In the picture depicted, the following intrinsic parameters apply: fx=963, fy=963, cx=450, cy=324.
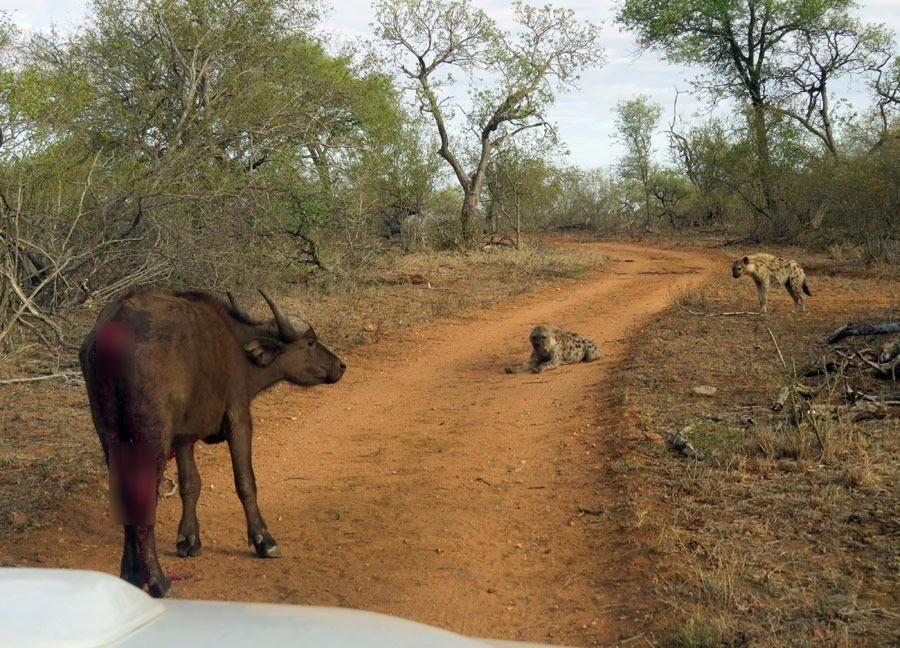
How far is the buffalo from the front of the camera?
4.87 meters

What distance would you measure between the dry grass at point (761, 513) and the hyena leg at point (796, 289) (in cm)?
426

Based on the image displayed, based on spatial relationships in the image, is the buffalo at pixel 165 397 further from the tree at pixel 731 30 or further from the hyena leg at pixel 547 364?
the tree at pixel 731 30

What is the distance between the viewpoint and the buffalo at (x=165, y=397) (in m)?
4.87

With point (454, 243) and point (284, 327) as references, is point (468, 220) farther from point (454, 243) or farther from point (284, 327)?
point (284, 327)

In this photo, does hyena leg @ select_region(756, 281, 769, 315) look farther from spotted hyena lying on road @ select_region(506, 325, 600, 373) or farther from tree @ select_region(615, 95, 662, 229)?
tree @ select_region(615, 95, 662, 229)

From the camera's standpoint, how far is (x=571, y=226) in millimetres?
48281

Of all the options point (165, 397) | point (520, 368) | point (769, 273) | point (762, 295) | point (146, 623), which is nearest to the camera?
point (146, 623)

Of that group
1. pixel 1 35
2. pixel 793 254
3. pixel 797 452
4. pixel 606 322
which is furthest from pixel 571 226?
pixel 797 452

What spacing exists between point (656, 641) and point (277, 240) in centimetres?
1197

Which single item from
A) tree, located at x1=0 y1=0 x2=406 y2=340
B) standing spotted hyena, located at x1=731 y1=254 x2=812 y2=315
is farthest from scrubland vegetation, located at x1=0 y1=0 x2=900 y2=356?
standing spotted hyena, located at x1=731 y1=254 x2=812 y2=315

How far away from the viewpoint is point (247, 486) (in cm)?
561

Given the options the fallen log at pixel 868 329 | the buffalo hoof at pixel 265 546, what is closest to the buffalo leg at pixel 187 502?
the buffalo hoof at pixel 265 546

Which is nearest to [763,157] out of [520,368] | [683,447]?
[520,368]

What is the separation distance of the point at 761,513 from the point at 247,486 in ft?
9.92
